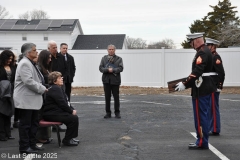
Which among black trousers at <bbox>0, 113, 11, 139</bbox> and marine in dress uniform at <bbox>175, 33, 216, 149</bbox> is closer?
marine in dress uniform at <bbox>175, 33, 216, 149</bbox>

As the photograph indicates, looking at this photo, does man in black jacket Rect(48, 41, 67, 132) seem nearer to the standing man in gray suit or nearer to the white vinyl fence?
the standing man in gray suit

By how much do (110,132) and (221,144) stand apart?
248 cm

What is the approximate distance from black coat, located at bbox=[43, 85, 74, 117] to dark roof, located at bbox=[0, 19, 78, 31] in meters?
37.3

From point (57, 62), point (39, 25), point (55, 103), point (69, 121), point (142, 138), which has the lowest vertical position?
point (142, 138)

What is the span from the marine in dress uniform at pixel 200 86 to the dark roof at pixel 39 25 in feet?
124

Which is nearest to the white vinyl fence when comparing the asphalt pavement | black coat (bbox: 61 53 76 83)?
the asphalt pavement

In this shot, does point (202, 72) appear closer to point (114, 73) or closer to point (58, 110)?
point (58, 110)

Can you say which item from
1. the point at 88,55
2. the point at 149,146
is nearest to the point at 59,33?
the point at 88,55

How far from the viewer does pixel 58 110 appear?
8.12 metres

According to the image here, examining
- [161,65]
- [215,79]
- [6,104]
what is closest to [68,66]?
[6,104]

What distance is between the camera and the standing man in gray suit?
737cm

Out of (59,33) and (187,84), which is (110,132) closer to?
(187,84)

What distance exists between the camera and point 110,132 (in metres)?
9.59

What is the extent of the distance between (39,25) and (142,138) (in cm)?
4027
